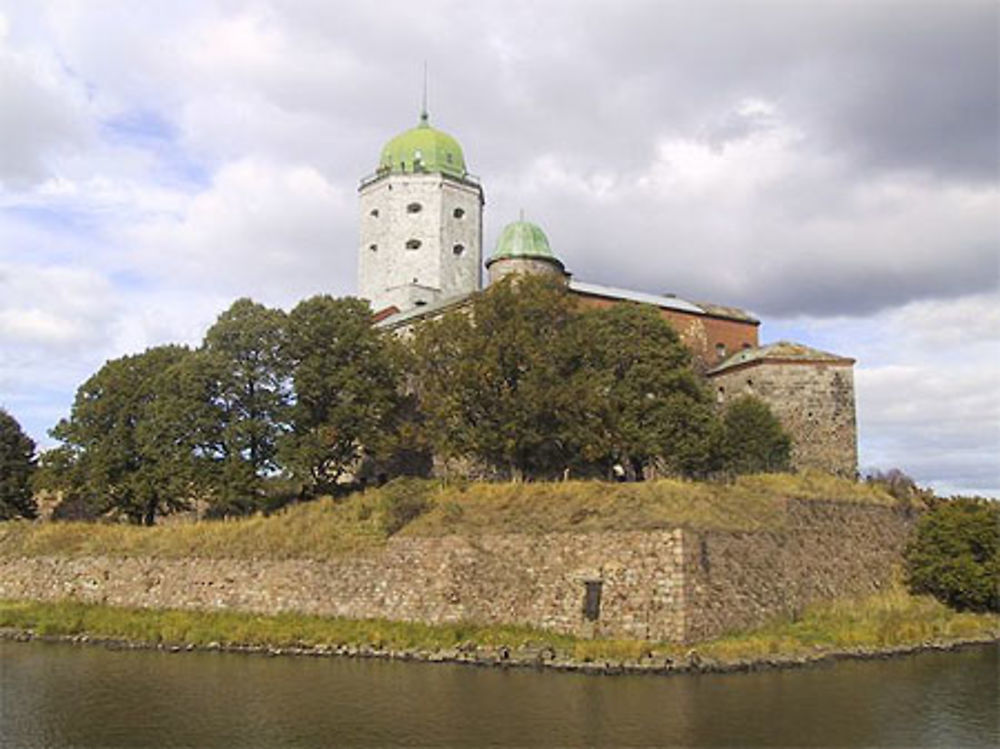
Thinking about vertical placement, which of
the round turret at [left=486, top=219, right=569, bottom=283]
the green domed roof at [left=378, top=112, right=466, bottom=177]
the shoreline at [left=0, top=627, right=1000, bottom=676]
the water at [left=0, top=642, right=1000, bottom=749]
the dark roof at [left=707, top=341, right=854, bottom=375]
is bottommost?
the water at [left=0, top=642, right=1000, bottom=749]

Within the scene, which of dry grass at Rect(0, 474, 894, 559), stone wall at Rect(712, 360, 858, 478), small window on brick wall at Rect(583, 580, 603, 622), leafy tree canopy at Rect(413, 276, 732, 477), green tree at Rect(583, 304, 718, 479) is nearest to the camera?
small window on brick wall at Rect(583, 580, 603, 622)

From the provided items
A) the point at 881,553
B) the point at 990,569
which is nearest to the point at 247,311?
the point at 881,553

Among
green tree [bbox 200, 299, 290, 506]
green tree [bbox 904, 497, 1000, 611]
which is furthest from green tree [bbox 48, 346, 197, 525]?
green tree [bbox 904, 497, 1000, 611]

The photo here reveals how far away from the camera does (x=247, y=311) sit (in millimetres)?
35250

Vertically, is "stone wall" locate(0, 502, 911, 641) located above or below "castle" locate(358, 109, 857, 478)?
below

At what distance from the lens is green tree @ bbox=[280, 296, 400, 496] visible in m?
33.2

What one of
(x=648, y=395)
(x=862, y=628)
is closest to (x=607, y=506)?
(x=862, y=628)

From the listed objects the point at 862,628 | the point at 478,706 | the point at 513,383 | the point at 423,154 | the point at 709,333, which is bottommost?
the point at 478,706

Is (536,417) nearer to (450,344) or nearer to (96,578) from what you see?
(450,344)

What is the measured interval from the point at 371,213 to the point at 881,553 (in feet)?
107

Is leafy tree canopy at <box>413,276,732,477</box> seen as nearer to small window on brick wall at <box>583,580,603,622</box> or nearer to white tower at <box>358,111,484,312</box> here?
small window on brick wall at <box>583,580,603,622</box>

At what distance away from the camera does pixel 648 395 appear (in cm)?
3275

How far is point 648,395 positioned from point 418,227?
21.8 metres

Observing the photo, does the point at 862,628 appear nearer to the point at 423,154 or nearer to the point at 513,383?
the point at 513,383
